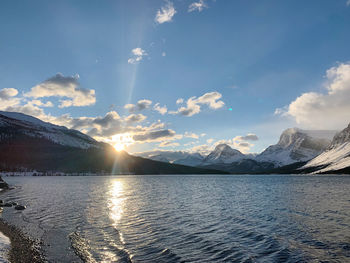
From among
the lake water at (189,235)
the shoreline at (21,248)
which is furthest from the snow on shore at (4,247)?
the lake water at (189,235)

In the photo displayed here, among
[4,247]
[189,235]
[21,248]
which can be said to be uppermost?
[4,247]

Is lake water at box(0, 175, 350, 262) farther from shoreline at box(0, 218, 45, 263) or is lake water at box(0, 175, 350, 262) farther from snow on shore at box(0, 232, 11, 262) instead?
snow on shore at box(0, 232, 11, 262)

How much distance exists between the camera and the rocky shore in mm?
21214

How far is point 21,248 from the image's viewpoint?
24172 millimetres

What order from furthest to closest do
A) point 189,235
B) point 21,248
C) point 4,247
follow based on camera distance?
1. point 189,235
2. point 21,248
3. point 4,247

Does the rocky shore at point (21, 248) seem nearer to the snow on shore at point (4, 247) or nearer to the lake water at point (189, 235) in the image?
the snow on shore at point (4, 247)

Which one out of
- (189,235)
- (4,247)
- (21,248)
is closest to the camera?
(4,247)

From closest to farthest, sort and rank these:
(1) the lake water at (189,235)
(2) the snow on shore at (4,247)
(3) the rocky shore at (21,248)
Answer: (2) the snow on shore at (4,247) → (3) the rocky shore at (21,248) → (1) the lake water at (189,235)

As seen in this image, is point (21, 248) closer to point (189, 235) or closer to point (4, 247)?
point (4, 247)

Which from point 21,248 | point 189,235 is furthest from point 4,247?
point 189,235

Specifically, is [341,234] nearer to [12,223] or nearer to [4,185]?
[12,223]

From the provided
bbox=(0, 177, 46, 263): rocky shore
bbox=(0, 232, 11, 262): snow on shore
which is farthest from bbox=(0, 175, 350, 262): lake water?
bbox=(0, 232, 11, 262): snow on shore

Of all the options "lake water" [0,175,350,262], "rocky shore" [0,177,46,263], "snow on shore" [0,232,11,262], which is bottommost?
"lake water" [0,175,350,262]

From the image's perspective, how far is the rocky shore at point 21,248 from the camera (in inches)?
835
